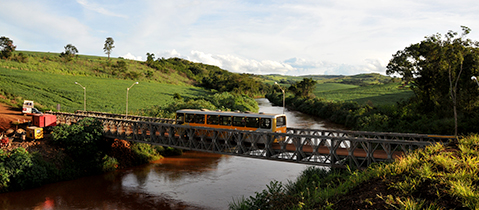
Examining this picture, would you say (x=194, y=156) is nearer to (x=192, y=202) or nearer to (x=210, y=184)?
(x=210, y=184)

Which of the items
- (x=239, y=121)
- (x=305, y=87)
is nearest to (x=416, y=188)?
(x=239, y=121)

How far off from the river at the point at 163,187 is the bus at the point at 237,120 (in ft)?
14.7

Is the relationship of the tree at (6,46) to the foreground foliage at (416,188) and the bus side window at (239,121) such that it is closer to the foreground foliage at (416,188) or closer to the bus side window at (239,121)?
the bus side window at (239,121)

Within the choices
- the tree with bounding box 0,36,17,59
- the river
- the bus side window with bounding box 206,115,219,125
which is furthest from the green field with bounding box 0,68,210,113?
the bus side window with bounding box 206,115,219,125

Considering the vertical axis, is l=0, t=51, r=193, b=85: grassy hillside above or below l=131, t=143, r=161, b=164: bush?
above

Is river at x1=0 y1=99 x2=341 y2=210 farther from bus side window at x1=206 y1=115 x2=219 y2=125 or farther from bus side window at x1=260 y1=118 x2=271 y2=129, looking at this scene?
bus side window at x1=206 y1=115 x2=219 y2=125

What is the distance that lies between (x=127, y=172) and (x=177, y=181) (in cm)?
594

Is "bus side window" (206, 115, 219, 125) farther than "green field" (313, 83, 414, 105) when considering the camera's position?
No

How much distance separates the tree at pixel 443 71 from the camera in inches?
1128

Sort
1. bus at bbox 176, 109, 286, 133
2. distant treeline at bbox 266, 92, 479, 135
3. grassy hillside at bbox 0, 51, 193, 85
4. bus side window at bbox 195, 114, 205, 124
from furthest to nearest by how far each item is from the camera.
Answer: grassy hillside at bbox 0, 51, 193, 85
distant treeline at bbox 266, 92, 479, 135
bus side window at bbox 195, 114, 205, 124
bus at bbox 176, 109, 286, 133

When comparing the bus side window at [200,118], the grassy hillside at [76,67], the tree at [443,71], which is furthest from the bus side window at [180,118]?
the grassy hillside at [76,67]

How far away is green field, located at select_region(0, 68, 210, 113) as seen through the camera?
186ft

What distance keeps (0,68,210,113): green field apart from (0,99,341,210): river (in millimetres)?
29315

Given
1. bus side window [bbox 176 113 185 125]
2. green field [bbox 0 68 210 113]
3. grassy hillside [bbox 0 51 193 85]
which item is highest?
grassy hillside [bbox 0 51 193 85]
